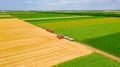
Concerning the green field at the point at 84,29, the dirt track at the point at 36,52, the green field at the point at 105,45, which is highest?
the dirt track at the point at 36,52

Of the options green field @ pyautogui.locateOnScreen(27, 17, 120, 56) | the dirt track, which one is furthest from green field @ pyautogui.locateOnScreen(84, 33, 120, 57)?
the dirt track

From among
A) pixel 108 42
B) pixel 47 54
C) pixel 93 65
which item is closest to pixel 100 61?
pixel 93 65

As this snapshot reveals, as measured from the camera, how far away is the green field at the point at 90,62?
20.6 metres

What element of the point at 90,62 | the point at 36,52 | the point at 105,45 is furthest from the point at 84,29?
the point at 90,62

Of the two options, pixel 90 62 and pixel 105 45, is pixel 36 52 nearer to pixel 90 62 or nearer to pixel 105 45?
pixel 90 62

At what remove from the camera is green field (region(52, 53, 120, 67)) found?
2056 cm

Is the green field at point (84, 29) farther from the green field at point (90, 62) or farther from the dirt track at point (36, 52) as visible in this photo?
the dirt track at point (36, 52)

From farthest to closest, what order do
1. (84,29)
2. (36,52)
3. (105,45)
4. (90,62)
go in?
(84,29), (105,45), (36,52), (90,62)

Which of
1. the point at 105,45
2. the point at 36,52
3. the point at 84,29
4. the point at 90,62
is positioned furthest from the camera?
the point at 84,29

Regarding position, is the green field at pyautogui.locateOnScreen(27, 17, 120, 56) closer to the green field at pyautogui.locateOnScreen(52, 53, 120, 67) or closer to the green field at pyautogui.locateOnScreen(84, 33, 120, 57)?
the green field at pyautogui.locateOnScreen(84, 33, 120, 57)

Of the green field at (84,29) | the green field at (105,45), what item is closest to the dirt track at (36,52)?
the green field at (105,45)

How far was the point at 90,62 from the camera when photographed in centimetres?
2131

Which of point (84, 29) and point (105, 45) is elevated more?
point (105, 45)

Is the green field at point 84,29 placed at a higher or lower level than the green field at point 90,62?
lower
